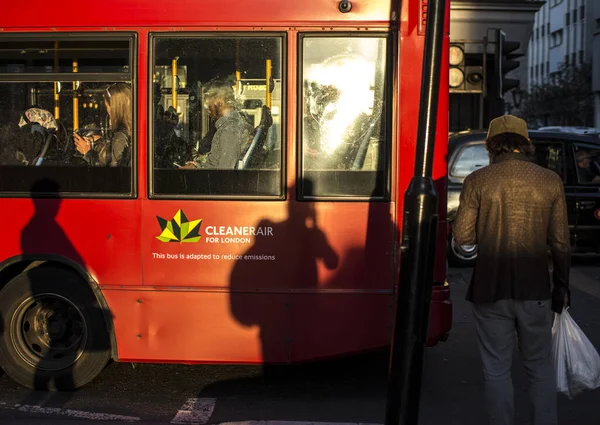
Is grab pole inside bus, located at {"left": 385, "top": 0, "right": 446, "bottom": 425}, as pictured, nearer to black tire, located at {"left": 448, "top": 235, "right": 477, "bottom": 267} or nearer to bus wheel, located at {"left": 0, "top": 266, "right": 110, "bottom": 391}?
bus wheel, located at {"left": 0, "top": 266, "right": 110, "bottom": 391}

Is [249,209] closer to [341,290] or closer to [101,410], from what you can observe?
[341,290]

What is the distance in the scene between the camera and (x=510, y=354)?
5.00 m

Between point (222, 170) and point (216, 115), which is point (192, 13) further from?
point (222, 170)

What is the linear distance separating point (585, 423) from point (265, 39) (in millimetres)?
3397

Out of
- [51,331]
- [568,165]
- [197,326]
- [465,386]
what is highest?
[568,165]

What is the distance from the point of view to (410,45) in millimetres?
6074

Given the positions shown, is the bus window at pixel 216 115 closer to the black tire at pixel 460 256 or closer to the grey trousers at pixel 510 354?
the grey trousers at pixel 510 354

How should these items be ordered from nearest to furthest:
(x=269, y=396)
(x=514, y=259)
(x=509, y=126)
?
1. (x=514, y=259)
2. (x=509, y=126)
3. (x=269, y=396)

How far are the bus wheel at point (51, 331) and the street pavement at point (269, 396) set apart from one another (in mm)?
163

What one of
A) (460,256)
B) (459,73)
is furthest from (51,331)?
(460,256)

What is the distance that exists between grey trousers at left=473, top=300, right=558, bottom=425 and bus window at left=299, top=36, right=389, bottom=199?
1.50 m

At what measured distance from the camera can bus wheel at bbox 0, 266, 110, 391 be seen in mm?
6449

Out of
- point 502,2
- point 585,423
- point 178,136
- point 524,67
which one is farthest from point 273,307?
point 524,67

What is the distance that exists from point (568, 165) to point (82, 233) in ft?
27.9
